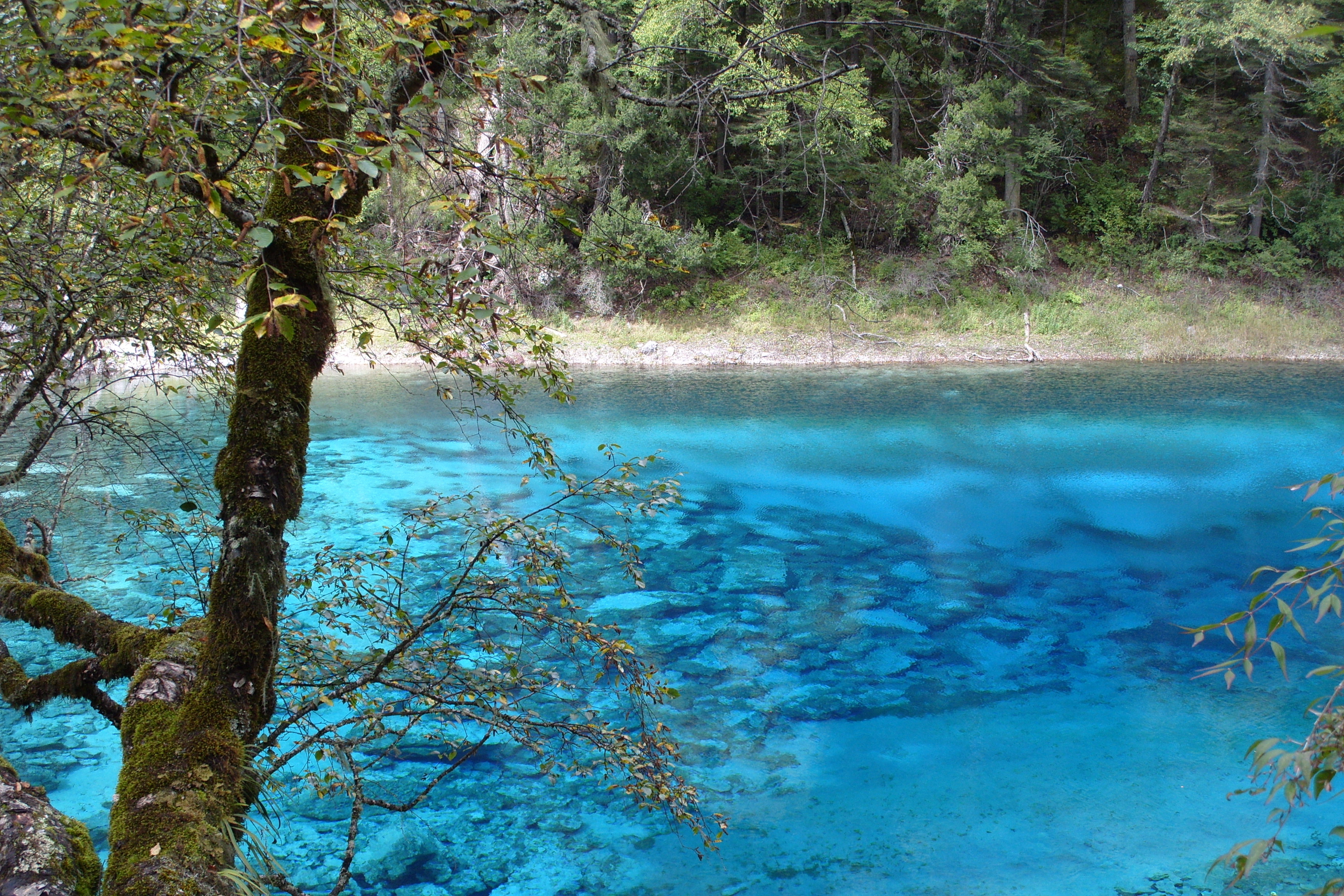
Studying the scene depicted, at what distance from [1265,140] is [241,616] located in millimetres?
27534

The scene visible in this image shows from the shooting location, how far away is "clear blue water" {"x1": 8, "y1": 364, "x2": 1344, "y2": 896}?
4.98m

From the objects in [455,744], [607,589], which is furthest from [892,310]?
[455,744]

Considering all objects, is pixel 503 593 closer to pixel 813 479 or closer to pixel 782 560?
pixel 782 560

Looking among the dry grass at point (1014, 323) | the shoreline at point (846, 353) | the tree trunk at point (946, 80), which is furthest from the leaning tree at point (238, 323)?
the tree trunk at point (946, 80)

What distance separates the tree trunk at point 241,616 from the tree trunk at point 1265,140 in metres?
27.1

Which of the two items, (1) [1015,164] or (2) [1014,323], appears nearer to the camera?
(2) [1014,323]

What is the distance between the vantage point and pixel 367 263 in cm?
262

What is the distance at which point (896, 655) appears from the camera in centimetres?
749

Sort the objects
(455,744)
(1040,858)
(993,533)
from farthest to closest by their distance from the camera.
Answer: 1. (993,533)
2. (1040,858)
3. (455,744)

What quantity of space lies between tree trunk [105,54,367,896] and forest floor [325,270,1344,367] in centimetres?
1922

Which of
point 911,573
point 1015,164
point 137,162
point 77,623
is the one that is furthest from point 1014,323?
point 77,623

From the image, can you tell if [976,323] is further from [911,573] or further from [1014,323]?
[911,573]

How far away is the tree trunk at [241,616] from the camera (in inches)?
70.6

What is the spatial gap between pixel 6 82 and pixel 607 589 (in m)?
6.73
